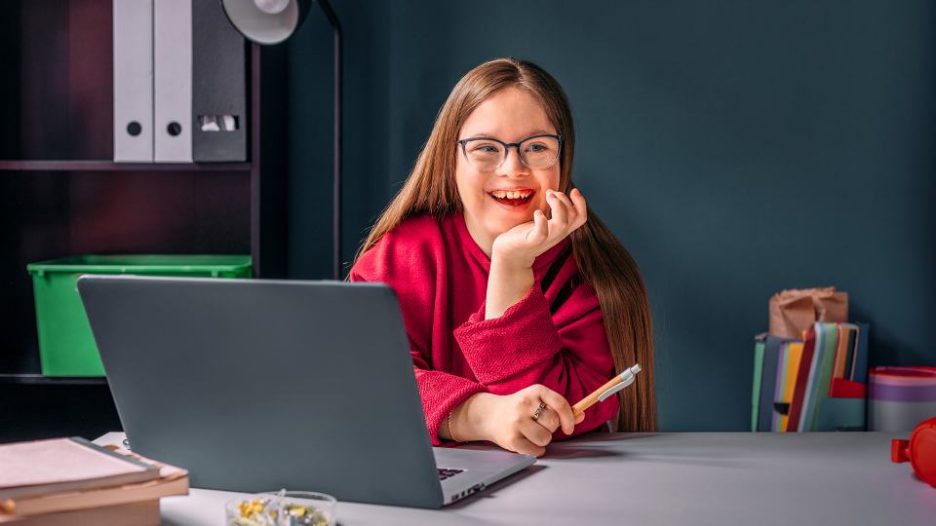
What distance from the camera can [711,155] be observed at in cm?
274

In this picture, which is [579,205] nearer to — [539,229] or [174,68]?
[539,229]

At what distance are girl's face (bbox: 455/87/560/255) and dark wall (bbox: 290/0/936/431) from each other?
1430mm

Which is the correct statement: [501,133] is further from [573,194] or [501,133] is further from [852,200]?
[852,200]

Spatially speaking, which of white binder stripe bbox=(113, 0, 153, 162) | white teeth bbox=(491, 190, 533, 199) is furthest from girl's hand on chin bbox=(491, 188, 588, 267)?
white binder stripe bbox=(113, 0, 153, 162)

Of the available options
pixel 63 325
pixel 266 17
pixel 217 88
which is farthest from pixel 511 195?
pixel 63 325

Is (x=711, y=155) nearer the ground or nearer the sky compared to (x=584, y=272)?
nearer the sky

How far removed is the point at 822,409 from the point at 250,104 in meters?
1.61

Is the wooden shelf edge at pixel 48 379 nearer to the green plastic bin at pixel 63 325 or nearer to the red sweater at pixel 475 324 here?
the green plastic bin at pixel 63 325

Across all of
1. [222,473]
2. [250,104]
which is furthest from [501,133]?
[250,104]

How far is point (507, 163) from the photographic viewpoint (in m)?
1.27

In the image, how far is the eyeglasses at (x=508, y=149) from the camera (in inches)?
50.3

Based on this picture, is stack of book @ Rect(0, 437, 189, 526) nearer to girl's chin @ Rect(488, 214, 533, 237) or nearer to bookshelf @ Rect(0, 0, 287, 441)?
girl's chin @ Rect(488, 214, 533, 237)

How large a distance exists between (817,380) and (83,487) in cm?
214

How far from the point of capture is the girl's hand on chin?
3.75ft
